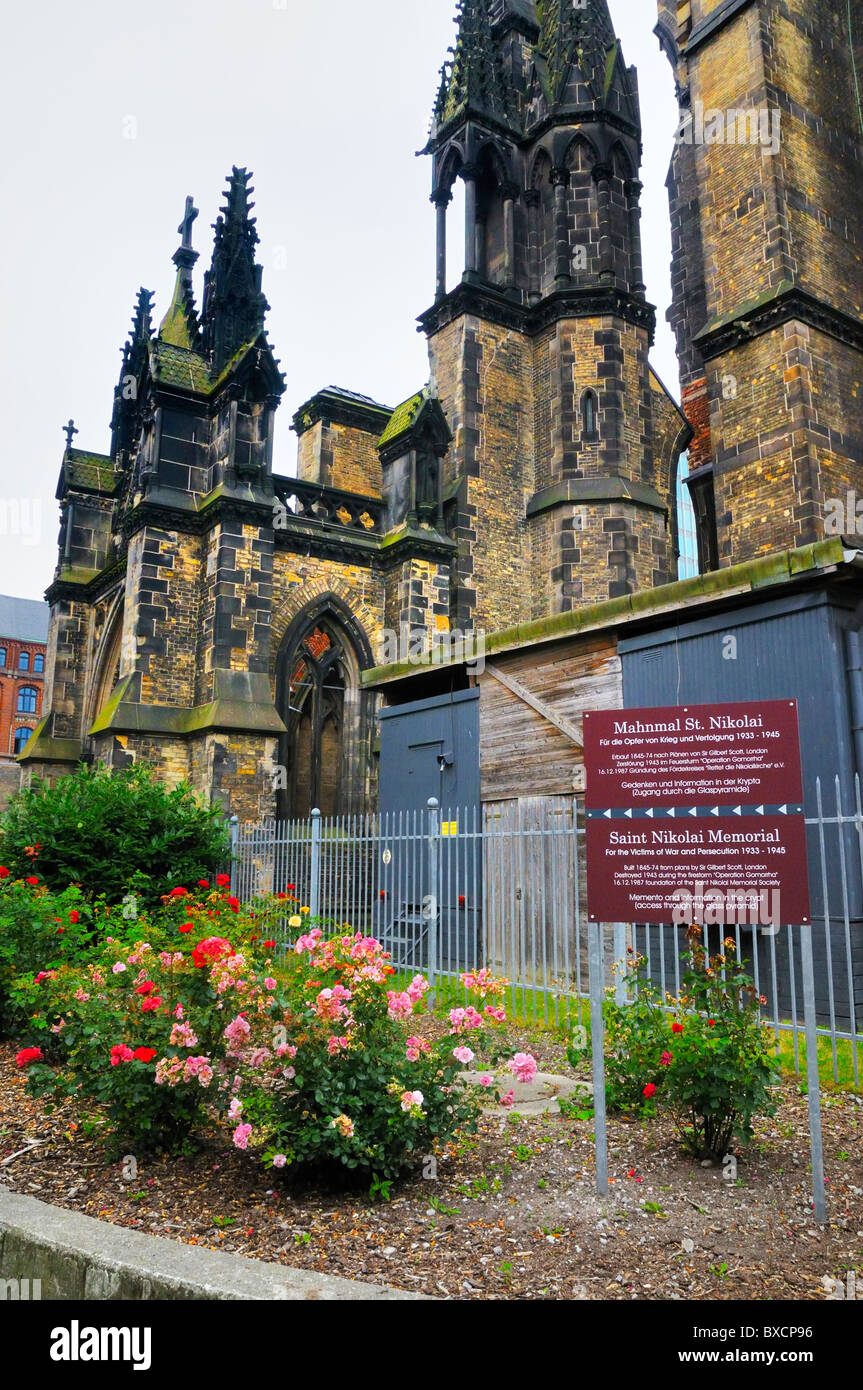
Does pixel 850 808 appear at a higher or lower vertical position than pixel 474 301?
lower

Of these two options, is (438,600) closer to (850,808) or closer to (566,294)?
(566,294)

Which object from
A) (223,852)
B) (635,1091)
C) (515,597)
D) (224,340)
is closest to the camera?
(635,1091)

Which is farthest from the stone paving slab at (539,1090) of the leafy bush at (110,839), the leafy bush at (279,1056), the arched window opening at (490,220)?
the arched window opening at (490,220)

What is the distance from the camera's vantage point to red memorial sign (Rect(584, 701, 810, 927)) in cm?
419

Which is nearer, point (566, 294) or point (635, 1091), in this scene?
point (635, 1091)

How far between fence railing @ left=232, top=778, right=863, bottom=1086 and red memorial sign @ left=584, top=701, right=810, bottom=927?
14.1 inches

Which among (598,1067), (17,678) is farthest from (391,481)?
(17,678)

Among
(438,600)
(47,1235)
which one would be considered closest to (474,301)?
(438,600)

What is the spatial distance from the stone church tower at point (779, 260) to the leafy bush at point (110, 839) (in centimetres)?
977

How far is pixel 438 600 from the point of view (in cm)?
1819

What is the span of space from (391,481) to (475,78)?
9.84 m

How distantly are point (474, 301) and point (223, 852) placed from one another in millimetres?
12970

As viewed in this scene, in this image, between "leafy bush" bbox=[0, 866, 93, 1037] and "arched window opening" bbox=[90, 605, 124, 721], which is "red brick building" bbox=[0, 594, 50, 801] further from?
"leafy bush" bbox=[0, 866, 93, 1037]

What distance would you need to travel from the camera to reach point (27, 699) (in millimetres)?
62406
